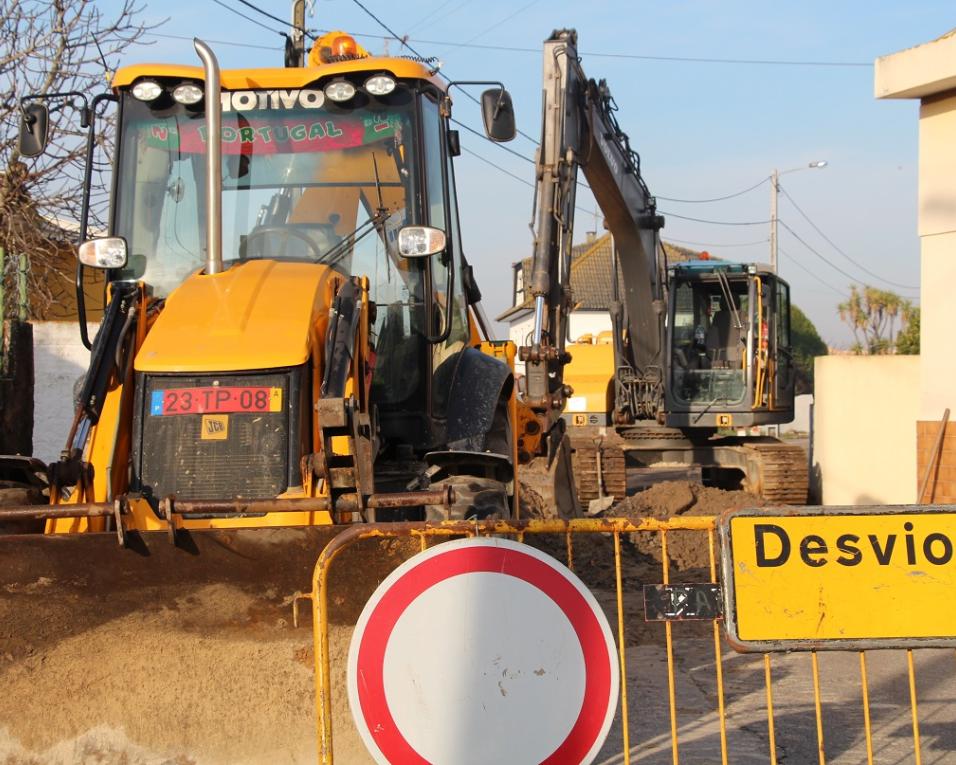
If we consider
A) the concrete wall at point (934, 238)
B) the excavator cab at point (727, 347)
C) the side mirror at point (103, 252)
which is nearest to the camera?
the side mirror at point (103, 252)

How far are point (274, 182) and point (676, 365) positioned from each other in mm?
10853

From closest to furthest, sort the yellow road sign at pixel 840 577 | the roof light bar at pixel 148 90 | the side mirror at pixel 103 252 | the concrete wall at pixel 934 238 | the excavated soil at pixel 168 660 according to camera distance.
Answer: the yellow road sign at pixel 840 577, the excavated soil at pixel 168 660, the side mirror at pixel 103 252, the roof light bar at pixel 148 90, the concrete wall at pixel 934 238

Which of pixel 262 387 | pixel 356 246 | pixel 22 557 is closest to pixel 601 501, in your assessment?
pixel 356 246

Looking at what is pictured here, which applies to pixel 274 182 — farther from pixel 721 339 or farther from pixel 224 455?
pixel 721 339

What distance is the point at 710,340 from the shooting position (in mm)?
17125

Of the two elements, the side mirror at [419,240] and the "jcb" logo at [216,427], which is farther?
the side mirror at [419,240]

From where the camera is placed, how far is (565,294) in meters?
12.0

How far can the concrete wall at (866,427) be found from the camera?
13695 mm

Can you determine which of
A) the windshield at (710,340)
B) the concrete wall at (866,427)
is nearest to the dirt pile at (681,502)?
the concrete wall at (866,427)

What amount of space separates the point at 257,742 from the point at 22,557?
1.15 metres

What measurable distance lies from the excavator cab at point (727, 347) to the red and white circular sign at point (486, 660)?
1283 cm

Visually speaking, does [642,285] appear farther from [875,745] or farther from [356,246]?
[875,745]

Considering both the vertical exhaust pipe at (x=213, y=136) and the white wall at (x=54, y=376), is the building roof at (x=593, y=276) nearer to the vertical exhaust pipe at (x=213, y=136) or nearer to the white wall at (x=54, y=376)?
the white wall at (x=54, y=376)

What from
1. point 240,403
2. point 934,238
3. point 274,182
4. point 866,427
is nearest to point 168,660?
point 240,403
